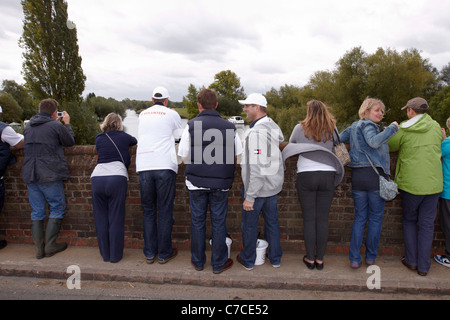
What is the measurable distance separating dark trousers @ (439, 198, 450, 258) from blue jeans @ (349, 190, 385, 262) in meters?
0.79

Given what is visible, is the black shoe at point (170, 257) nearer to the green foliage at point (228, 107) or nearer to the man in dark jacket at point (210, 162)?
the man in dark jacket at point (210, 162)

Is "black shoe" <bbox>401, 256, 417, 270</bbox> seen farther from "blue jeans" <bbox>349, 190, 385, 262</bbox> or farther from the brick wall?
"blue jeans" <bbox>349, 190, 385, 262</bbox>

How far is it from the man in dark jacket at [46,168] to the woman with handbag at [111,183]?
24.3 inches

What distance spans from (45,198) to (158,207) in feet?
5.59

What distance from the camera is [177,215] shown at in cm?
455

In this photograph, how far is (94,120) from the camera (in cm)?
2600

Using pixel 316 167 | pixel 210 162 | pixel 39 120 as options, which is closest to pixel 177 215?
pixel 210 162

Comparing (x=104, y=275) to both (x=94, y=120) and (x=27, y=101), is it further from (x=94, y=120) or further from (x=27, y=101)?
(x=27, y=101)

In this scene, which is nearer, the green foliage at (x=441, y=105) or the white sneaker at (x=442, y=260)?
the white sneaker at (x=442, y=260)

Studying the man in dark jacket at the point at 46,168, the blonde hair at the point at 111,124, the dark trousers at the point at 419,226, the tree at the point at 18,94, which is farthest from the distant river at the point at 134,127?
the tree at the point at 18,94

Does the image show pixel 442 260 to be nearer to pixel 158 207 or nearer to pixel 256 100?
pixel 256 100

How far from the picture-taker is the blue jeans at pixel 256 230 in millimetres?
3768

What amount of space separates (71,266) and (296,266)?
290cm

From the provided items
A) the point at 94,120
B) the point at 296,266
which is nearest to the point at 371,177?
the point at 296,266
